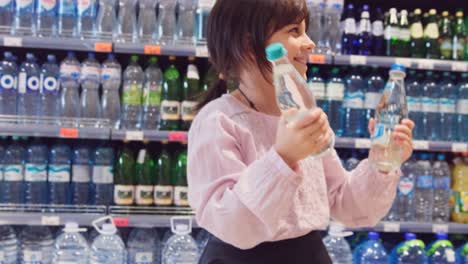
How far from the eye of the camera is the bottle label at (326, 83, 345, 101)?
12.2 feet

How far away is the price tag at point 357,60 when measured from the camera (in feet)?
11.7

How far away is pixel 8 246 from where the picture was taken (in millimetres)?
3475

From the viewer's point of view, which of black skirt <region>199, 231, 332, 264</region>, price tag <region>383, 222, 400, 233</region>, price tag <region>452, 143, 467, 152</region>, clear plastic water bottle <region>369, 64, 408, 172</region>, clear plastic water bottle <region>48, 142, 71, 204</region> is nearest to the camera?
black skirt <region>199, 231, 332, 264</region>

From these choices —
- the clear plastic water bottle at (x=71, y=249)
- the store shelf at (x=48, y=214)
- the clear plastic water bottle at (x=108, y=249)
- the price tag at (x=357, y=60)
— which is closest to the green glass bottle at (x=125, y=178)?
the store shelf at (x=48, y=214)

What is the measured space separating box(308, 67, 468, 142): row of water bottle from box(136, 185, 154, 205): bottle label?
1.26 meters

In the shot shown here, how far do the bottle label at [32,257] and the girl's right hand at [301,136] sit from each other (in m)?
2.80

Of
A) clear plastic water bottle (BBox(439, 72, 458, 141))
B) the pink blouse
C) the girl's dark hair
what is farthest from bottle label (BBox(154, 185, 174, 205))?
the girl's dark hair

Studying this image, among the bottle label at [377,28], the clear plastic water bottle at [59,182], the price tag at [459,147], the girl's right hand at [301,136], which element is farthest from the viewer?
the bottle label at [377,28]

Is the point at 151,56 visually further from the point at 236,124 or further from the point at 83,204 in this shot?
the point at 236,124

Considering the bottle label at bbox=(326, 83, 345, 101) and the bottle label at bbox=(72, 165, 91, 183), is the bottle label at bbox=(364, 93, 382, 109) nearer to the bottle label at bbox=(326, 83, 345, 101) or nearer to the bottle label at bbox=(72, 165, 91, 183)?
the bottle label at bbox=(326, 83, 345, 101)

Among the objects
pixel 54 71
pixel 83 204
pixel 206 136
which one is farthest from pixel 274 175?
pixel 54 71

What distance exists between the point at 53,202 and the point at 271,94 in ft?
8.31

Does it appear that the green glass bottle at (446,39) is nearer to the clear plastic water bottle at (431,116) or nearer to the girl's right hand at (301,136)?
the clear plastic water bottle at (431,116)

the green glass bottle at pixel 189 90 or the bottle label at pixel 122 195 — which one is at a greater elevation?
the green glass bottle at pixel 189 90
